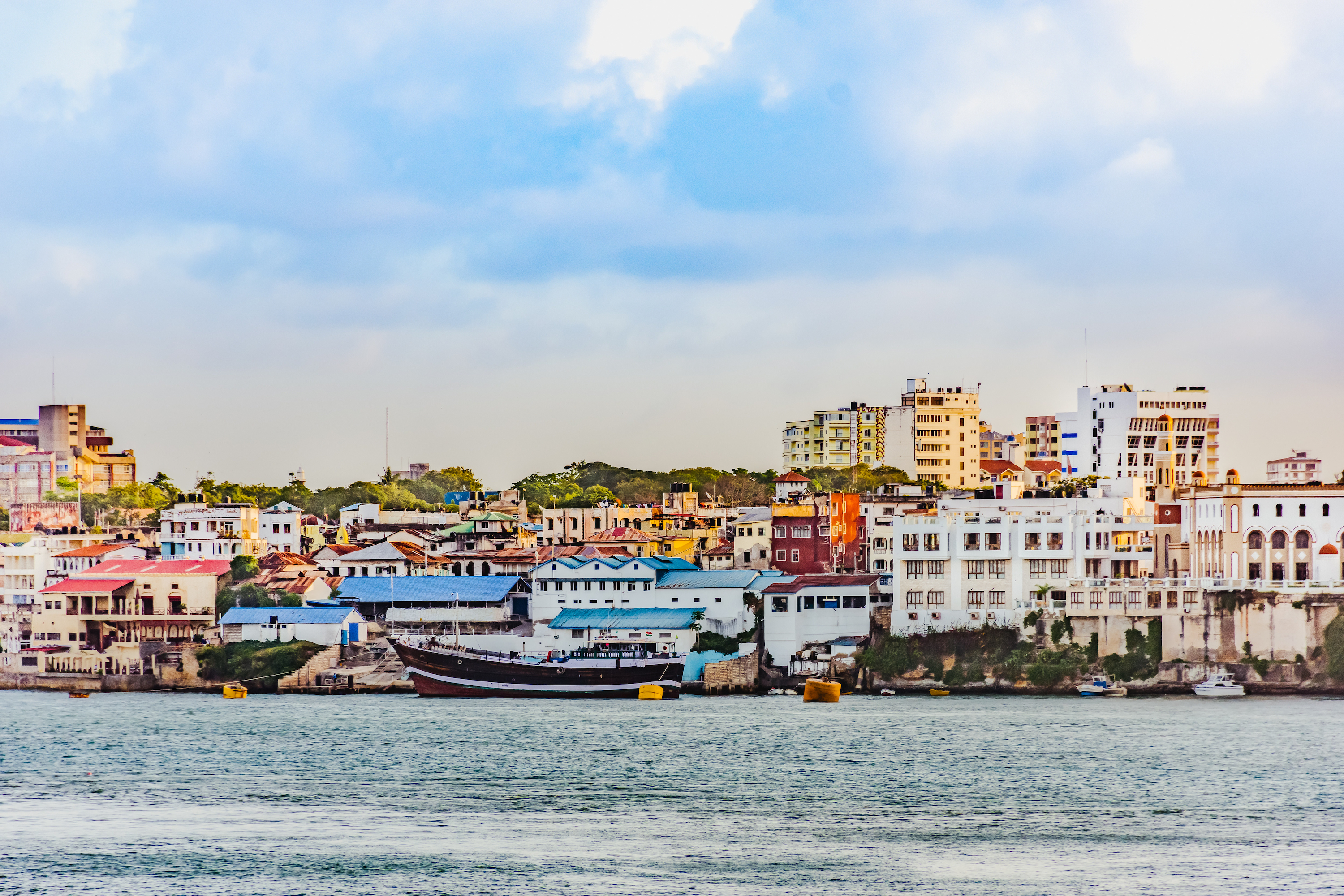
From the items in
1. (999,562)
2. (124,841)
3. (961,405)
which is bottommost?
(124,841)

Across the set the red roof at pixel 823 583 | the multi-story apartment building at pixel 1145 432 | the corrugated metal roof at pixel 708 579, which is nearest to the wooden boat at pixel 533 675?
the corrugated metal roof at pixel 708 579

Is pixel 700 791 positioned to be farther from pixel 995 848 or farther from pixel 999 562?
pixel 999 562

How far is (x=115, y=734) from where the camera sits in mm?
62844

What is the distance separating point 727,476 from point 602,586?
64.4 metres

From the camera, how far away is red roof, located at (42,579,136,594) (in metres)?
90.4

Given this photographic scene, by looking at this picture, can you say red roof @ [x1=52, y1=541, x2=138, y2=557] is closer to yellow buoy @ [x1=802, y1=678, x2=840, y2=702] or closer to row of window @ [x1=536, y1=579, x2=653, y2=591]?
row of window @ [x1=536, y1=579, x2=653, y2=591]

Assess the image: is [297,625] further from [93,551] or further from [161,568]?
[93,551]

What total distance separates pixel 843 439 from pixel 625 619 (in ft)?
266

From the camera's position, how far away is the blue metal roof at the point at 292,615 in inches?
3374

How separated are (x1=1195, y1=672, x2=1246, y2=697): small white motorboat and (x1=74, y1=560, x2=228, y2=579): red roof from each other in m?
47.6

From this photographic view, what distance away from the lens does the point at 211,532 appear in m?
103

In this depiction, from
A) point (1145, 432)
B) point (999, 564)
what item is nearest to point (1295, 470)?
point (1145, 432)

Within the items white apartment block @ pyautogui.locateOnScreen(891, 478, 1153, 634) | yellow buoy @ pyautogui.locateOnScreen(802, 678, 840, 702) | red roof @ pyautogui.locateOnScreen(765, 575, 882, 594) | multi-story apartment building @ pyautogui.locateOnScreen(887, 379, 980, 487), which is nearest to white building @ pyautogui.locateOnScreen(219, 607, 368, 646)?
red roof @ pyautogui.locateOnScreen(765, 575, 882, 594)

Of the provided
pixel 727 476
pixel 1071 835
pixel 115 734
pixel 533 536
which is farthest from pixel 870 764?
pixel 727 476
